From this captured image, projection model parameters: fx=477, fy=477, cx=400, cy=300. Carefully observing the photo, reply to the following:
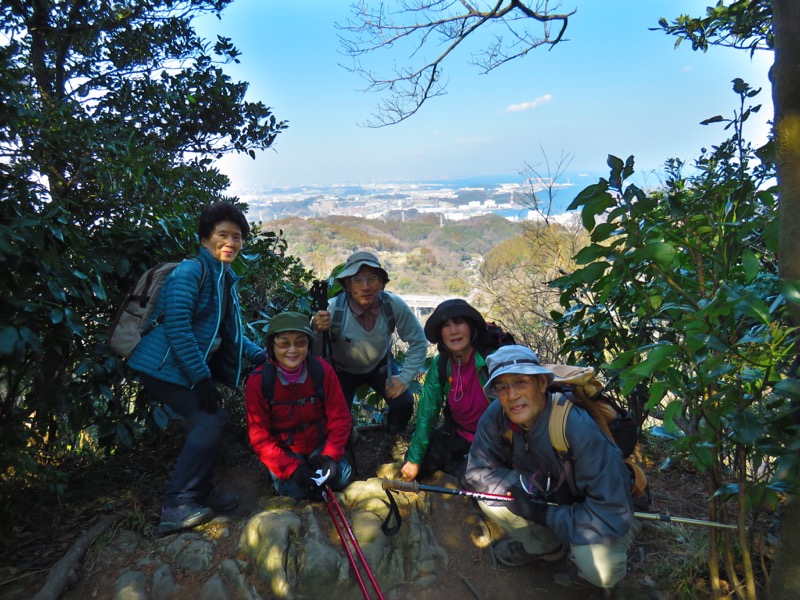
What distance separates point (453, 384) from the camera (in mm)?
3289

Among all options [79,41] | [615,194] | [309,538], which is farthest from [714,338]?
[79,41]

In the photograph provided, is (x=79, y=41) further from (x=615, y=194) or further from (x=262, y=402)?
(x=615, y=194)

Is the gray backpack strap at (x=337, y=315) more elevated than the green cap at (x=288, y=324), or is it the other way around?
the green cap at (x=288, y=324)

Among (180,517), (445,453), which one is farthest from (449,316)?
(180,517)

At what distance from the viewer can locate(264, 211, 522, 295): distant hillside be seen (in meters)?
21.1

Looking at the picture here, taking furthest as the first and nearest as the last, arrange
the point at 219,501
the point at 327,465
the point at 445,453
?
the point at 445,453
the point at 219,501
the point at 327,465

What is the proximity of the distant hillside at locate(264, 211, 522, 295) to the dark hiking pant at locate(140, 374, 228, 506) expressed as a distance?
50.6ft

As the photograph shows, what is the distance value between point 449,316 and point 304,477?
1.39 m

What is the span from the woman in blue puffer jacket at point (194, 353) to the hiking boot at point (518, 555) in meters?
1.84

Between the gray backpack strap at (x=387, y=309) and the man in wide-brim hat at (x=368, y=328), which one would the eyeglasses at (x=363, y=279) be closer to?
the man in wide-brim hat at (x=368, y=328)

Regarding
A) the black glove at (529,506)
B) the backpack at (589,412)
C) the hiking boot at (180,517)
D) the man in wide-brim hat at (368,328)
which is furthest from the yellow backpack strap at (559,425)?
the hiking boot at (180,517)

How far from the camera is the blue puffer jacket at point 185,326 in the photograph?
2.83 metres

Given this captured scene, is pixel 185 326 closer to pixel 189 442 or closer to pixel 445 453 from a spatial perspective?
pixel 189 442

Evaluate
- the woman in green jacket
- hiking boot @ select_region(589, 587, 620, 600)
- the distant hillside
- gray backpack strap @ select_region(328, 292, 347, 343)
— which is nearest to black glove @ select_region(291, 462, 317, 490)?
the woman in green jacket
